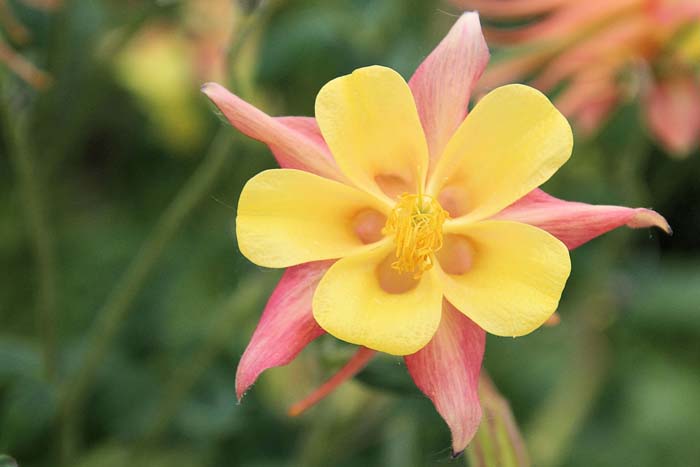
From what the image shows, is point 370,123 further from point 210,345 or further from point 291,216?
point 210,345

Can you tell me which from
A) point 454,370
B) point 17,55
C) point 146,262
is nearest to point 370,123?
point 454,370

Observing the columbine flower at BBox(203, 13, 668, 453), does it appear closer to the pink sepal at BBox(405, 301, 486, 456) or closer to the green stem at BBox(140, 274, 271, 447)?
the pink sepal at BBox(405, 301, 486, 456)

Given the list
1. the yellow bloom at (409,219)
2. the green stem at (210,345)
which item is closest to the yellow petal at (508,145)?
the yellow bloom at (409,219)

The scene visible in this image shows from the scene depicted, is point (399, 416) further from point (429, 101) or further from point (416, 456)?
point (429, 101)

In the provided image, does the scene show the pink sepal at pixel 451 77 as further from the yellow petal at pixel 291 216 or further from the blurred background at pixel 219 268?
the blurred background at pixel 219 268

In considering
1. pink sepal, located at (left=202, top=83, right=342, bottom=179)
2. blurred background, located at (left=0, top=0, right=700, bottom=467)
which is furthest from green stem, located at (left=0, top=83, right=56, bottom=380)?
pink sepal, located at (left=202, top=83, right=342, bottom=179)

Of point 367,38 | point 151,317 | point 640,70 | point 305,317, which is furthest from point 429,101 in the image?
point 151,317
